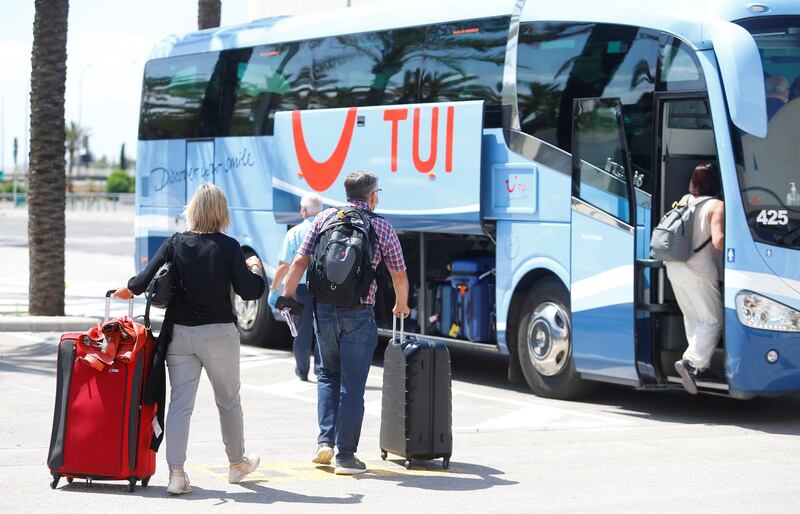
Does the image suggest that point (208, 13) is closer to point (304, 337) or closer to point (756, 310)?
point (304, 337)

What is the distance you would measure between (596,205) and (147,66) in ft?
29.3

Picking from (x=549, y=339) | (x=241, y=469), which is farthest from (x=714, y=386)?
(x=241, y=469)

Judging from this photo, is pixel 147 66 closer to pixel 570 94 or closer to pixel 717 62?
pixel 570 94

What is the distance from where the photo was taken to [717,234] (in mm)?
10836

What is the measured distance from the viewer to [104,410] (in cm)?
788

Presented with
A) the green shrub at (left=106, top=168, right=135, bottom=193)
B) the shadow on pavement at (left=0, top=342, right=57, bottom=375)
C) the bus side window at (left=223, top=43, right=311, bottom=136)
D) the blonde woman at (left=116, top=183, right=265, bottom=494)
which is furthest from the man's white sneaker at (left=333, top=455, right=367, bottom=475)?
the green shrub at (left=106, top=168, right=135, bottom=193)

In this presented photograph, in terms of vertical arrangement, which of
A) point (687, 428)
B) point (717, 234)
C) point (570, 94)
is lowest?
Result: point (687, 428)

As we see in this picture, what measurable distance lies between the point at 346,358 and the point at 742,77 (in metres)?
3.92

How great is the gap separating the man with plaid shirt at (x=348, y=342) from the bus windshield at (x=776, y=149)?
3.37 m

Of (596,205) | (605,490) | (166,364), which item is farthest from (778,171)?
(166,364)

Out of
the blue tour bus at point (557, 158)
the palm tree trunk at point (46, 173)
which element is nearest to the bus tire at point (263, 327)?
the blue tour bus at point (557, 158)

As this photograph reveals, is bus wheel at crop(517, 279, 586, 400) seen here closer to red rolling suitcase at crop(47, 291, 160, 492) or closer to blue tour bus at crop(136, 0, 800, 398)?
blue tour bus at crop(136, 0, 800, 398)

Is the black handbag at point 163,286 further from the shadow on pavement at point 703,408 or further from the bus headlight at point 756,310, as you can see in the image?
the shadow on pavement at point 703,408

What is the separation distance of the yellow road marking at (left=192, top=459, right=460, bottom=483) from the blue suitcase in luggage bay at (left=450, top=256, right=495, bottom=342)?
13.5 ft
